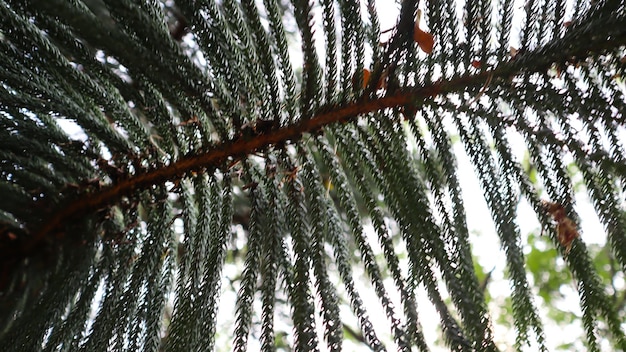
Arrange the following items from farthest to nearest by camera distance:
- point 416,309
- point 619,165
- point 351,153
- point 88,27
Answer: point 351,153 → point 416,309 → point 619,165 → point 88,27

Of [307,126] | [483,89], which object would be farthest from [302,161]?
[483,89]

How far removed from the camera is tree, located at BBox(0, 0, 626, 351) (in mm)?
841

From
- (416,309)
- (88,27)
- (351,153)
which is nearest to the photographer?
(88,27)

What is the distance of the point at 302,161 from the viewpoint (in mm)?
975

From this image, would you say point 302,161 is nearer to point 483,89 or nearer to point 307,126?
point 307,126

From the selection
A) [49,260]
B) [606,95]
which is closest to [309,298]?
[49,260]

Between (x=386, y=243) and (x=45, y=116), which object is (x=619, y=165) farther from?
(x=45, y=116)

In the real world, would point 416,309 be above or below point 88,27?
below

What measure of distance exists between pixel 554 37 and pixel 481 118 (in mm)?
163

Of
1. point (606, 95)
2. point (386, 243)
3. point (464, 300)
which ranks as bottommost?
point (464, 300)

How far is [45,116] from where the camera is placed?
1.04 m

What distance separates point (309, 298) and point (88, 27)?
18.8 inches

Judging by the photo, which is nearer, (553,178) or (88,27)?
(88,27)

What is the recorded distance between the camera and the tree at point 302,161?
841 millimetres
